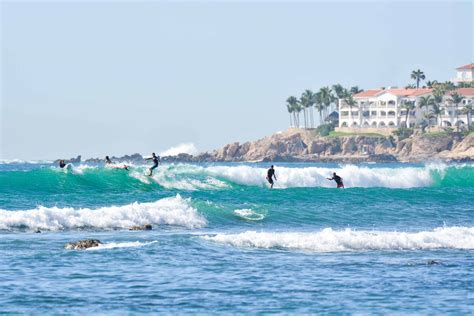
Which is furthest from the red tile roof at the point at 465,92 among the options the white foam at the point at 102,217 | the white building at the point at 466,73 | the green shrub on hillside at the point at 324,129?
the white foam at the point at 102,217

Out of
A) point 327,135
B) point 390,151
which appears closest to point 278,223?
point 390,151

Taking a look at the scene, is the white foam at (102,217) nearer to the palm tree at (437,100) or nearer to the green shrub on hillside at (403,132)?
the green shrub on hillside at (403,132)

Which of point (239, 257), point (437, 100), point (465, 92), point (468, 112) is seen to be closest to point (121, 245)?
point (239, 257)

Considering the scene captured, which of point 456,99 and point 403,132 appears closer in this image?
point 456,99

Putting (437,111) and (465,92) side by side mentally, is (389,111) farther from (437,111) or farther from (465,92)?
(465,92)

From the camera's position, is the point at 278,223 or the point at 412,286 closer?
the point at 412,286

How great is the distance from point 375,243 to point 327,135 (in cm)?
16388

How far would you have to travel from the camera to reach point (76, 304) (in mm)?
17875

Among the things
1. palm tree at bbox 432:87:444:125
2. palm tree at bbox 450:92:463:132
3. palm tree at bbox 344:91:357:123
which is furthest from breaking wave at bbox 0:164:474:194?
palm tree at bbox 344:91:357:123

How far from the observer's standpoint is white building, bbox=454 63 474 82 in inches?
7697

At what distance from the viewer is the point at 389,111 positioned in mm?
185625

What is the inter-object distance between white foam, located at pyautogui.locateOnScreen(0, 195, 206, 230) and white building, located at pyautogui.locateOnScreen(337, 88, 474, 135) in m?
148

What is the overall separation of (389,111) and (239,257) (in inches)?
6473

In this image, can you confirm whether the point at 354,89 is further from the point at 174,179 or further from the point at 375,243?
the point at 375,243
